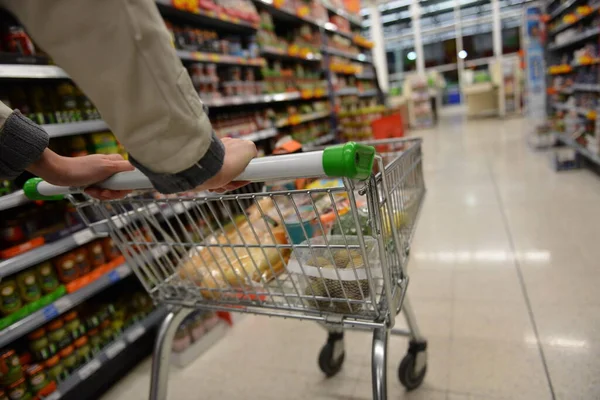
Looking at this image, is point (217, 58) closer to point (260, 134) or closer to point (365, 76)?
point (260, 134)

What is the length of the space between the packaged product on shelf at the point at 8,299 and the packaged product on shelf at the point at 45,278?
0.34ft

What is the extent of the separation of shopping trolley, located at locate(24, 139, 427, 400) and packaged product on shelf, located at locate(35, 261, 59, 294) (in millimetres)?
707

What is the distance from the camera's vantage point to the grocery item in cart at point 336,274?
812 millimetres

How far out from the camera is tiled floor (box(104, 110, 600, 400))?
137 cm

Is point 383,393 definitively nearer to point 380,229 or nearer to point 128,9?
point 380,229

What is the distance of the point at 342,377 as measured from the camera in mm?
1501

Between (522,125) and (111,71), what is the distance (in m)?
8.61

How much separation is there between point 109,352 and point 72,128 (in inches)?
37.6

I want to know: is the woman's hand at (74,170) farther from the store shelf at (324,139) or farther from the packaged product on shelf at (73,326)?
the store shelf at (324,139)

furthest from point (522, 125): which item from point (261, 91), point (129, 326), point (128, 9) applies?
point (128, 9)

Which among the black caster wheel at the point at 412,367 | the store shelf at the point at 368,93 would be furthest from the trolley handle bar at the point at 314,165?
the store shelf at the point at 368,93

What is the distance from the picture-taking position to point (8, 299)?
1.42 m

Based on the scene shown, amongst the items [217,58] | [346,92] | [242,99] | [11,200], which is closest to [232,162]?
[11,200]

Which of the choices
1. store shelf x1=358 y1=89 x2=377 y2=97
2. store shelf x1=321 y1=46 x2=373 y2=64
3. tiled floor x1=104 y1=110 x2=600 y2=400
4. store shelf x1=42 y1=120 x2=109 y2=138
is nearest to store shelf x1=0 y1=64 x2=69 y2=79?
store shelf x1=42 y1=120 x2=109 y2=138
